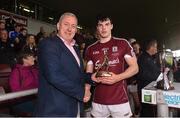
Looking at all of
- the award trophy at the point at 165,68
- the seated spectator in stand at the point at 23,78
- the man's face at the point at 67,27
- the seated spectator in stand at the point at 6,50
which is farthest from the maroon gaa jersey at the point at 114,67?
the seated spectator in stand at the point at 6,50

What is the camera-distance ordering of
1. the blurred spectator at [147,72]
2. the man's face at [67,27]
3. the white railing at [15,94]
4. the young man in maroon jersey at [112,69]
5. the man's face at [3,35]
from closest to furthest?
the white railing at [15,94], the man's face at [67,27], the young man in maroon jersey at [112,69], the blurred spectator at [147,72], the man's face at [3,35]

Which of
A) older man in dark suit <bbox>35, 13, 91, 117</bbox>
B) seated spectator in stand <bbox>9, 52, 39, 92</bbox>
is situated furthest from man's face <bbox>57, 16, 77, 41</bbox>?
seated spectator in stand <bbox>9, 52, 39, 92</bbox>

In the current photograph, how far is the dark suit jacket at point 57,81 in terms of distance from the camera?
6.97ft

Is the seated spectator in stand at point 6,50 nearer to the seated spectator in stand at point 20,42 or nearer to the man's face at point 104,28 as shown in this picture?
the seated spectator in stand at point 20,42

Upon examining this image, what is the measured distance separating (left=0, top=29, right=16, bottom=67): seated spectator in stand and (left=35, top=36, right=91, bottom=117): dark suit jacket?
2.99 m

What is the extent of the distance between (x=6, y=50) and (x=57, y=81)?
12.6ft

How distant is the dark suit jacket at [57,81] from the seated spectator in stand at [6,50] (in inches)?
118

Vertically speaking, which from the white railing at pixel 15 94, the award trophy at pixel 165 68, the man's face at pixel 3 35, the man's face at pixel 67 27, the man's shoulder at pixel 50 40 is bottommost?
the white railing at pixel 15 94

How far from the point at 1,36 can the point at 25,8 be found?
524cm

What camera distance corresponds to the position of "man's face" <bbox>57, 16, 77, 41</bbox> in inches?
90.8

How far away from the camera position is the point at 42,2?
40.9 feet

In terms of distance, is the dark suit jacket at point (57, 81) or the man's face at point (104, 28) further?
the man's face at point (104, 28)

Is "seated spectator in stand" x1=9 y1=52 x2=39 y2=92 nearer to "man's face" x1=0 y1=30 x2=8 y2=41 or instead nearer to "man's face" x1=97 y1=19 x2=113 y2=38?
"man's face" x1=97 y1=19 x2=113 y2=38

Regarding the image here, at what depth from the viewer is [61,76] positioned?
213 centimetres
